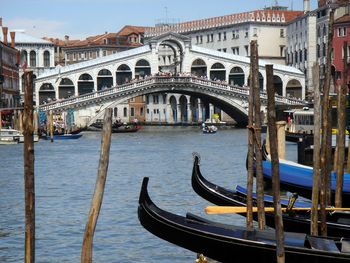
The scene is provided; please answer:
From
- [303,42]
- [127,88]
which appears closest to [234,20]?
[303,42]

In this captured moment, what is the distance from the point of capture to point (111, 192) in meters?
14.8

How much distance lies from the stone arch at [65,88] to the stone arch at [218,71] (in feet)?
17.7

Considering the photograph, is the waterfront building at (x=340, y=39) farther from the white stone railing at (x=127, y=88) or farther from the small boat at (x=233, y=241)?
the small boat at (x=233, y=241)

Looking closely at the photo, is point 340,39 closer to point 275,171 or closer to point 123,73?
point 123,73

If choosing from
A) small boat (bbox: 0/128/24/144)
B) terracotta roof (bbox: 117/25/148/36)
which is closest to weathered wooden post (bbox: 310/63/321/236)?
small boat (bbox: 0/128/24/144)

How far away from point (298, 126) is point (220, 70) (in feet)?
44.7

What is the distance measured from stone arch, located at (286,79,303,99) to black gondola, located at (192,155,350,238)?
3098 centimetres

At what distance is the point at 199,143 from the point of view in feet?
91.9

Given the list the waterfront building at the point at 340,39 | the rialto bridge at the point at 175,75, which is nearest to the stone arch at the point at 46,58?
the rialto bridge at the point at 175,75

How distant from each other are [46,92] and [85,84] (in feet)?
5.06

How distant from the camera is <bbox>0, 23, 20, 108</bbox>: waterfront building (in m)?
34.9

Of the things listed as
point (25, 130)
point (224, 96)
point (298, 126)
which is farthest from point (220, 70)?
point (25, 130)

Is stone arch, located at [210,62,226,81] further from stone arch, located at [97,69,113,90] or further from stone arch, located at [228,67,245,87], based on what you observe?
stone arch, located at [97,69,113,90]

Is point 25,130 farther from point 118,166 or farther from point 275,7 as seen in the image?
point 275,7
